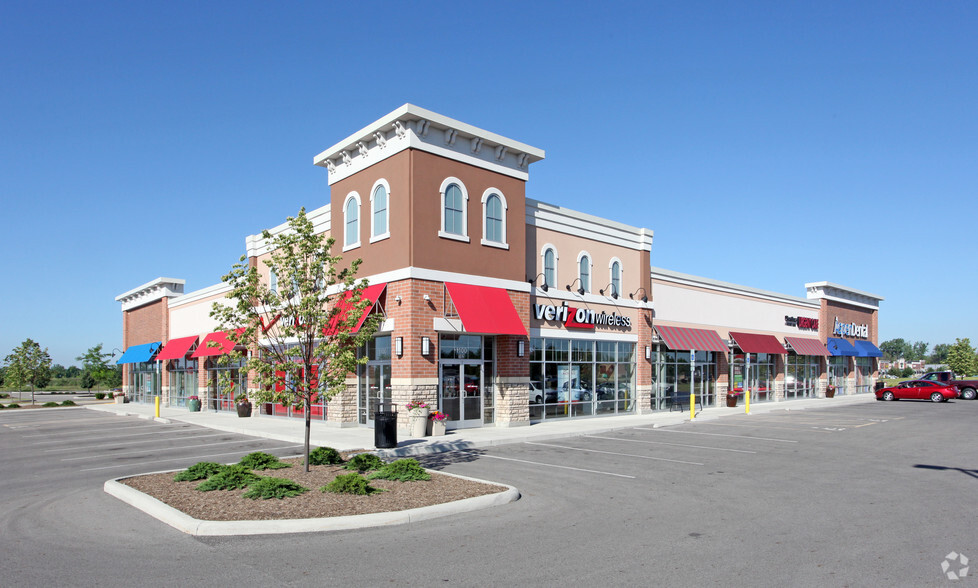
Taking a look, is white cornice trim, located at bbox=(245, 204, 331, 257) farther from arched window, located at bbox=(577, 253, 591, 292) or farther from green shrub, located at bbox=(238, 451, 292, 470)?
green shrub, located at bbox=(238, 451, 292, 470)

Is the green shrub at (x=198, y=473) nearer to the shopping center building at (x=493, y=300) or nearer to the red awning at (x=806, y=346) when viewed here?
the shopping center building at (x=493, y=300)

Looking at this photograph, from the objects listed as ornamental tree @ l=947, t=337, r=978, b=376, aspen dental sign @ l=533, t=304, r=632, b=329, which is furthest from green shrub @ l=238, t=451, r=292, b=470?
ornamental tree @ l=947, t=337, r=978, b=376

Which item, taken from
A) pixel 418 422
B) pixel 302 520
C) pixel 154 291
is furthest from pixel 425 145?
pixel 154 291

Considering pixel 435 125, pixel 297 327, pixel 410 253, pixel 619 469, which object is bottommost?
pixel 619 469

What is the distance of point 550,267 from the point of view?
26.0m

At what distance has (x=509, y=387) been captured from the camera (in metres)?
23.0

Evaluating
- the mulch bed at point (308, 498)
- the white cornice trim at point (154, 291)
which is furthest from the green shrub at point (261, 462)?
the white cornice trim at point (154, 291)

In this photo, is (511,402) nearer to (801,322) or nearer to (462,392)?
(462,392)

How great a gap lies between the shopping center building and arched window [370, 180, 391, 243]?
6 cm

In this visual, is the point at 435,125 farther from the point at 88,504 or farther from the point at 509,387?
the point at 88,504

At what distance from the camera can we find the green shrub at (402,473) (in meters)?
12.0

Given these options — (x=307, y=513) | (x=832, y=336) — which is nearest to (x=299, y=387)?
(x=307, y=513)

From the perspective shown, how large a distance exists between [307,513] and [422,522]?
5.31 feet

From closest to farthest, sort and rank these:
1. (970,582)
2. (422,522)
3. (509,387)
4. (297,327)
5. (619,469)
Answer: (970,582) → (422,522) → (297,327) → (619,469) → (509,387)
